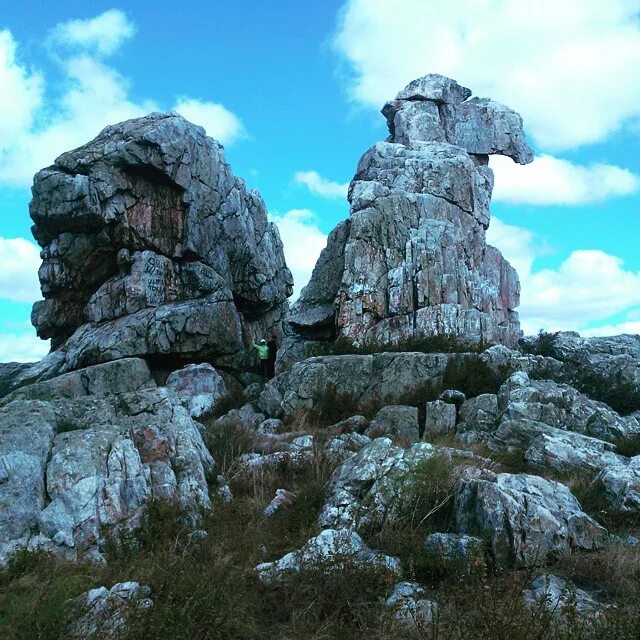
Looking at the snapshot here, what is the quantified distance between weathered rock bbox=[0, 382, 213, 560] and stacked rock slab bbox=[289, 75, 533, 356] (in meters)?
16.2

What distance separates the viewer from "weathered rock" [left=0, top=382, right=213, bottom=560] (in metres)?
8.42

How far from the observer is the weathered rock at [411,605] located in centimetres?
586

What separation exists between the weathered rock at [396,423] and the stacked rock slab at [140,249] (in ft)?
50.8

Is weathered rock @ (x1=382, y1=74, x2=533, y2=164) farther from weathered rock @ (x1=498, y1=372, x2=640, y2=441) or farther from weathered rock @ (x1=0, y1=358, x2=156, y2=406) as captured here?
weathered rock @ (x1=498, y1=372, x2=640, y2=441)

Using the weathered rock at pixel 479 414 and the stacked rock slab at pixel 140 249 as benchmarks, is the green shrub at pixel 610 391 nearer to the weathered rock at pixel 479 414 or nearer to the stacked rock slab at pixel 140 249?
the weathered rock at pixel 479 414

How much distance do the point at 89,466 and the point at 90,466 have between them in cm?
1

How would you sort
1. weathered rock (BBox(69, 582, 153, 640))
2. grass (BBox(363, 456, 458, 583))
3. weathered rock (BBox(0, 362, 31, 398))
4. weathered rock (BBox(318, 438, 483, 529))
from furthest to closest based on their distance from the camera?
1. weathered rock (BBox(0, 362, 31, 398))
2. weathered rock (BBox(318, 438, 483, 529))
3. grass (BBox(363, 456, 458, 583))
4. weathered rock (BBox(69, 582, 153, 640))

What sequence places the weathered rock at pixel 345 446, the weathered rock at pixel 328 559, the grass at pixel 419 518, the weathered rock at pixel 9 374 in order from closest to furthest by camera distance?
the weathered rock at pixel 328 559, the grass at pixel 419 518, the weathered rock at pixel 345 446, the weathered rock at pixel 9 374

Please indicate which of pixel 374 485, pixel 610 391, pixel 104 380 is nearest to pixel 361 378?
pixel 610 391

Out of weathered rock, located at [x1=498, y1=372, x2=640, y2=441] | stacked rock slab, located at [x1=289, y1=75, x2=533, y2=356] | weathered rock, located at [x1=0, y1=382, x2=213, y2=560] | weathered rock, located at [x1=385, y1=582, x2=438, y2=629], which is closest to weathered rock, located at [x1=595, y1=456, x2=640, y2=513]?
weathered rock, located at [x1=385, y1=582, x2=438, y2=629]

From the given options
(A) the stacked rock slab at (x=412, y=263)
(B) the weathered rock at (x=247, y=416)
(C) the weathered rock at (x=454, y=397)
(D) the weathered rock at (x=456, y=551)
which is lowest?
(D) the weathered rock at (x=456, y=551)

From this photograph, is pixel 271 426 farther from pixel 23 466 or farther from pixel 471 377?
pixel 23 466

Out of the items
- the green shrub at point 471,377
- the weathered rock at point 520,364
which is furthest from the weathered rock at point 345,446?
the weathered rock at point 520,364

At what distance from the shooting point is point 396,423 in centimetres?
1812
